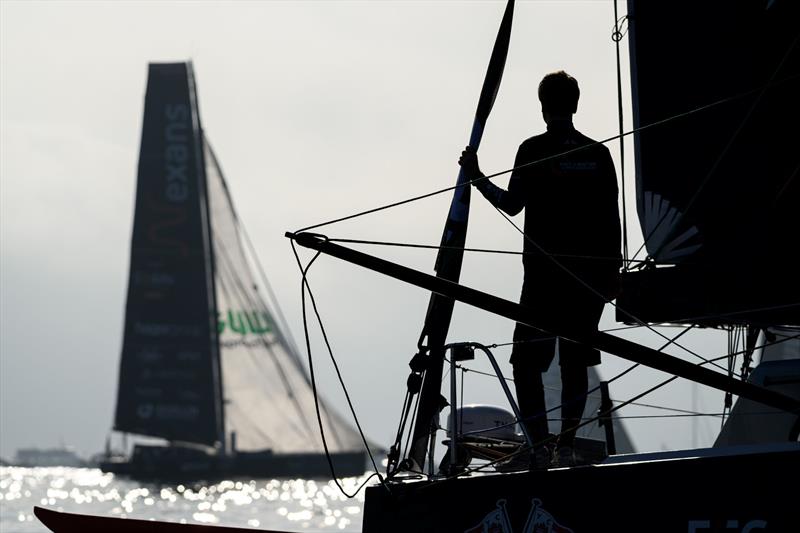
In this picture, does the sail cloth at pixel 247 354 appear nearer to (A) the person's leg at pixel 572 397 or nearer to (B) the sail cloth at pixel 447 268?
(B) the sail cloth at pixel 447 268

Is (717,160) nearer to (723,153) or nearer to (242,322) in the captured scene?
(723,153)

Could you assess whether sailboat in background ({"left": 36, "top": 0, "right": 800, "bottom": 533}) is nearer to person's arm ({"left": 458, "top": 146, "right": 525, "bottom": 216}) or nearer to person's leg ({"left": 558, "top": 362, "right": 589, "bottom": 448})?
person's leg ({"left": 558, "top": 362, "right": 589, "bottom": 448})

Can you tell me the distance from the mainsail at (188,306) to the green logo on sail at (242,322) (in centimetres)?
5

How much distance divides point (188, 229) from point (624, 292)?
48.5 m

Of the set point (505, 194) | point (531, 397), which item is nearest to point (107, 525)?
point (531, 397)

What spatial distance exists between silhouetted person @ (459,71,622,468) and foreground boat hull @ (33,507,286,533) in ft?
6.72

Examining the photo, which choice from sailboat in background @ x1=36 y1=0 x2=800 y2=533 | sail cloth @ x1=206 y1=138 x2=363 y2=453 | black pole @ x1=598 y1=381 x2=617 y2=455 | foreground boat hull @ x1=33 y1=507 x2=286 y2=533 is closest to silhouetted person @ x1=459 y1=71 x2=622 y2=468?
black pole @ x1=598 y1=381 x2=617 y2=455

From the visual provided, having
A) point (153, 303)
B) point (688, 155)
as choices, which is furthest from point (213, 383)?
point (688, 155)

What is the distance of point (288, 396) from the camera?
60312mm

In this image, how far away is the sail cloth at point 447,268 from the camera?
7.35m

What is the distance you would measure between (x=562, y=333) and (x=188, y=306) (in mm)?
49810

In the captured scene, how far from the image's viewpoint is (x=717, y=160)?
712 cm

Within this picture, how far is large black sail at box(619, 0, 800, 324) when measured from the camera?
666cm

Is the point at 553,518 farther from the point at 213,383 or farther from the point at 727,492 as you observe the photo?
the point at 213,383
